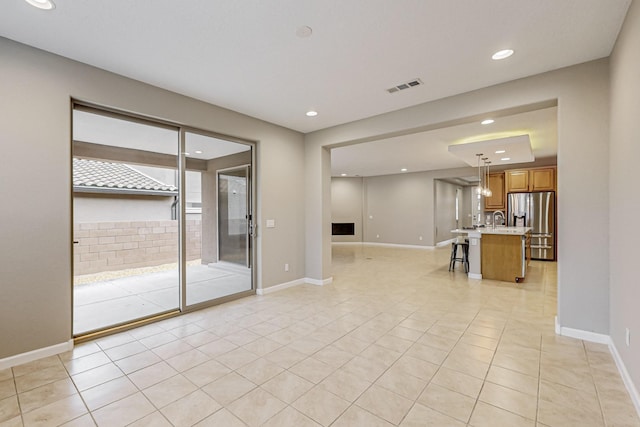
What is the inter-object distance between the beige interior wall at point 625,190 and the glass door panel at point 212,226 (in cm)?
436

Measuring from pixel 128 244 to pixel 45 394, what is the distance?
145 inches

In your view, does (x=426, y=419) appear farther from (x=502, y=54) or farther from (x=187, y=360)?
(x=502, y=54)

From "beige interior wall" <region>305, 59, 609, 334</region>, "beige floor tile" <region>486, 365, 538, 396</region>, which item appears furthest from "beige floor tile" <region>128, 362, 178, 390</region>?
"beige interior wall" <region>305, 59, 609, 334</region>

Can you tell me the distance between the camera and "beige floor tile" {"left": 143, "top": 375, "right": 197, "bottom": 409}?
2.02 meters

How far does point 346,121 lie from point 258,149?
5.03ft

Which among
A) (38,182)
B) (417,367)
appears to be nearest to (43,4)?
(38,182)

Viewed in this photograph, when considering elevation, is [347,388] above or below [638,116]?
below

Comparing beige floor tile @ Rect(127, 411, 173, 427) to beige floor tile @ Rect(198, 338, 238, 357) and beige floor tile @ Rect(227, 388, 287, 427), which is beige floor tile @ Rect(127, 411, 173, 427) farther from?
beige floor tile @ Rect(198, 338, 238, 357)

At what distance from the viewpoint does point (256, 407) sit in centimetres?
194

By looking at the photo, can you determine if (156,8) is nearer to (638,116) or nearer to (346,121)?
(346,121)

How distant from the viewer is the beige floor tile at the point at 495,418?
1760 mm

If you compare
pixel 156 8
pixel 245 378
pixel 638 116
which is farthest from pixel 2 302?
pixel 638 116

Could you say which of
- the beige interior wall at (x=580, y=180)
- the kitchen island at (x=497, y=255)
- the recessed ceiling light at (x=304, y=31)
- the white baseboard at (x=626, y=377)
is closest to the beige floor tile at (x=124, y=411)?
the recessed ceiling light at (x=304, y=31)

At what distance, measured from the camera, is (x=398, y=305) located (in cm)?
409
